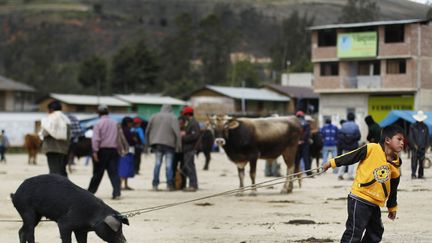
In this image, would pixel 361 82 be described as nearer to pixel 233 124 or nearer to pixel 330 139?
pixel 330 139

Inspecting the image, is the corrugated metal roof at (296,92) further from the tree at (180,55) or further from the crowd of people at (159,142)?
the crowd of people at (159,142)

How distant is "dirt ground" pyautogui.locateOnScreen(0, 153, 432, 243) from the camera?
36.7ft

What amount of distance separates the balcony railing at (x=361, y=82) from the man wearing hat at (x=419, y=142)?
132 ft

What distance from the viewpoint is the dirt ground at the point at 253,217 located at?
11188mm

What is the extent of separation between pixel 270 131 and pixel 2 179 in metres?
9.30

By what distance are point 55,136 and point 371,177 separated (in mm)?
7639

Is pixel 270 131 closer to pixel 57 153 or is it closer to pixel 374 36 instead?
pixel 57 153

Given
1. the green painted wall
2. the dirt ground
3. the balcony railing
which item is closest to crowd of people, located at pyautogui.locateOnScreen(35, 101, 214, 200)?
the dirt ground

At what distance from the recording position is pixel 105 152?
16.3 metres

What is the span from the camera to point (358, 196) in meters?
8.44

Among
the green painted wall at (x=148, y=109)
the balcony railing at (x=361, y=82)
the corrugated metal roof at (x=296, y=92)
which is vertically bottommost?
the green painted wall at (x=148, y=109)

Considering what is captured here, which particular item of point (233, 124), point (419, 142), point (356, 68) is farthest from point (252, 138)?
point (356, 68)

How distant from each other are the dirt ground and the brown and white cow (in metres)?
0.84

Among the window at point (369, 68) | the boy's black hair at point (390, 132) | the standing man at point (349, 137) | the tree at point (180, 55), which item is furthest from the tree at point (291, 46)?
the boy's black hair at point (390, 132)
